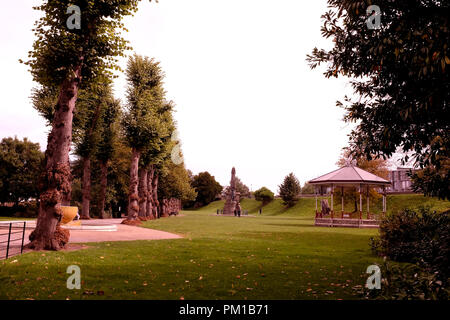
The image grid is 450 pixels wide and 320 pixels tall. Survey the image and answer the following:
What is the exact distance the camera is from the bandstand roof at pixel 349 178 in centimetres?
3025

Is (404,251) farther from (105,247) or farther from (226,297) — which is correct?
(105,247)

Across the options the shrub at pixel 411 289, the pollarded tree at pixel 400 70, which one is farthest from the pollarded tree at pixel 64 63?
the shrub at pixel 411 289

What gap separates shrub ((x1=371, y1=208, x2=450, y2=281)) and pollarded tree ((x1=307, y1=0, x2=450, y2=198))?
79.3 inches

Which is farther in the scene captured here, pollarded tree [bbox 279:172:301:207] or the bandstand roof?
pollarded tree [bbox 279:172:301:207]

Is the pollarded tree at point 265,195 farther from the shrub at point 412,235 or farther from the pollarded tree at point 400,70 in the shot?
the pollarded tree at point 400,70

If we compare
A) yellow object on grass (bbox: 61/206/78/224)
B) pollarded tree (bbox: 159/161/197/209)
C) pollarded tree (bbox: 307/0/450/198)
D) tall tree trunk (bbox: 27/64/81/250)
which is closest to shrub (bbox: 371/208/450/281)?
pollarded tree (bbox: 307/0/450/198)

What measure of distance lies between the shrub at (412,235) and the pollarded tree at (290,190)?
57.3m

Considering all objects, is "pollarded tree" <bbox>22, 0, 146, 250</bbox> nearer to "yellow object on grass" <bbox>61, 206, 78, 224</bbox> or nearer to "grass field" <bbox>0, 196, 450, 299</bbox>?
"grass field" <bbox>0, 196, 450, 299</bbox>

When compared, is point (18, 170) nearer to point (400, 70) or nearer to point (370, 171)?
point (400, 70)

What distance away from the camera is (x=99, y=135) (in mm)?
31625

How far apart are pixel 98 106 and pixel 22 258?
83.9ft

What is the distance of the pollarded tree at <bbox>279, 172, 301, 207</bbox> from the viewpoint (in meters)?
68.6

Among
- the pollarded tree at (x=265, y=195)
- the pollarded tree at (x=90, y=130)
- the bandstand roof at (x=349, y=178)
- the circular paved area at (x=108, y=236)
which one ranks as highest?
the pollarded tree at (x=90, y=130)

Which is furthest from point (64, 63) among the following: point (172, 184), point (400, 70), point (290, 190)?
point (290, 190)
